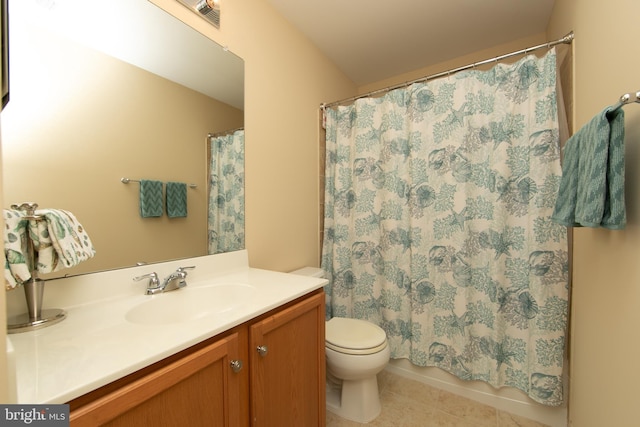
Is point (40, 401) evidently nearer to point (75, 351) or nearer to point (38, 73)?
point (75, 351)

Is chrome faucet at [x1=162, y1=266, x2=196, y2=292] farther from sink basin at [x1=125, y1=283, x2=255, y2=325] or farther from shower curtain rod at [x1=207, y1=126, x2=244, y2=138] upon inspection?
shower curtain rod at [x1=207, y1=126, x2=244, y2=138]

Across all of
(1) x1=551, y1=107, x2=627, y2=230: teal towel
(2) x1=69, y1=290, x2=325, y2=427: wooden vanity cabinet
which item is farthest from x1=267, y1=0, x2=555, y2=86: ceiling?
(2) x1=69, y1=290, x2=325, y2=427: wooden vanity cabinet

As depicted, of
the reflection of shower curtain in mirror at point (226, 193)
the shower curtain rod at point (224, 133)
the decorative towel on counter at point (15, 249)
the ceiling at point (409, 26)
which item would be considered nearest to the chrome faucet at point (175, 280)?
the reflection of shower curtain in mirror at point (226, 193)

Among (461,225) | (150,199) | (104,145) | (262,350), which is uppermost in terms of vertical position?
(104,145)

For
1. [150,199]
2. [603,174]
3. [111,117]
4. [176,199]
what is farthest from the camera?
[176,199]

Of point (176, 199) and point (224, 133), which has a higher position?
point (224, 133)

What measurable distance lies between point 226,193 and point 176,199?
10.1 inches

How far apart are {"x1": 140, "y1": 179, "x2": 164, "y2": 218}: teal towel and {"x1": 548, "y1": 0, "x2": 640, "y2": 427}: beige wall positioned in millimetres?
1664

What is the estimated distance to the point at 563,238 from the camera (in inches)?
51.9

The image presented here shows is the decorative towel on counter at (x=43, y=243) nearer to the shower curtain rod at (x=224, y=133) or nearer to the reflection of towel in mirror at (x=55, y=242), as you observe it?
the reflection of towel in mirror at (x=55, y=242)

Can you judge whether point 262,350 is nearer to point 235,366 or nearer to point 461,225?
point 235,366

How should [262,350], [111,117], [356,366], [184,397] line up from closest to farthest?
[184,397]
[262,350]
[111,117]
[356,366]

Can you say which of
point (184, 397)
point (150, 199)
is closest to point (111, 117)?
point (150, 199)

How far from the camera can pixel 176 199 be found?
121cm
